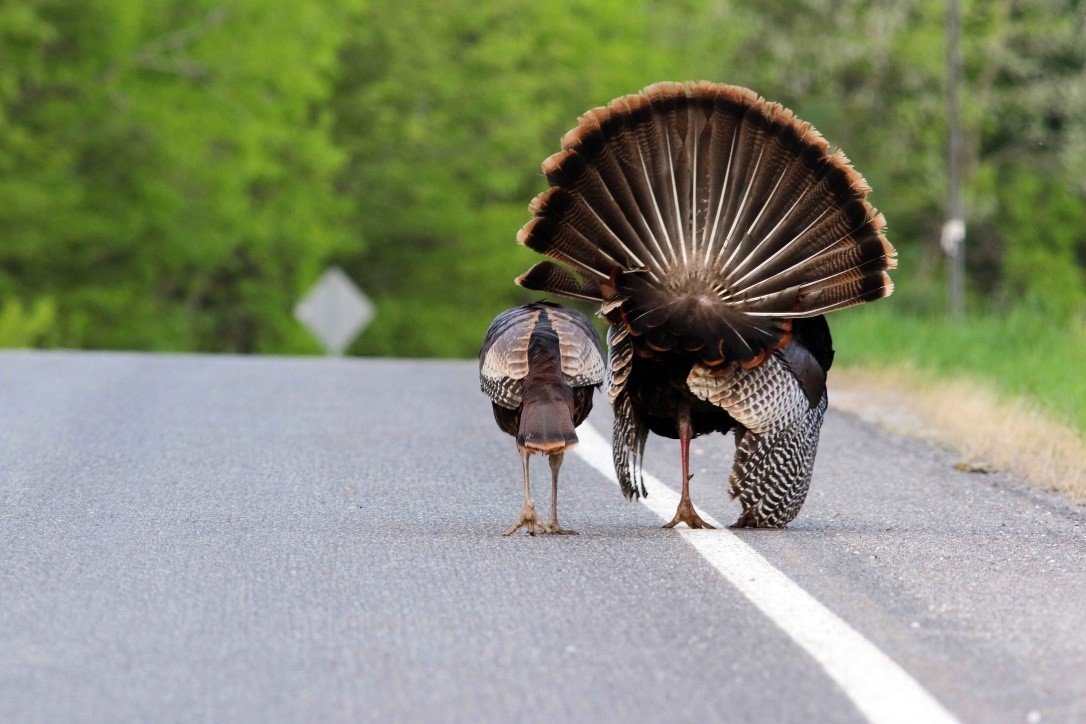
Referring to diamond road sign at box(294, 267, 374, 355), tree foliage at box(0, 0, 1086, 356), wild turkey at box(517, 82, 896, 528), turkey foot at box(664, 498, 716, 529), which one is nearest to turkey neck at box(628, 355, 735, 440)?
wild turkey at box(517, 82, 896, 528)

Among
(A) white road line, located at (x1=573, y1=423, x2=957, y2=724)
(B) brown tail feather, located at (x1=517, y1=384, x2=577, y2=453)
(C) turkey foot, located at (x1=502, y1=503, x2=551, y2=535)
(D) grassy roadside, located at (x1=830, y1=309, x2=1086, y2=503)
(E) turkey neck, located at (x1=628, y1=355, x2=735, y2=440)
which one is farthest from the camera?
(D) grassy roadside, located at (x1=830, y1=309, x2=1086, y2=503)

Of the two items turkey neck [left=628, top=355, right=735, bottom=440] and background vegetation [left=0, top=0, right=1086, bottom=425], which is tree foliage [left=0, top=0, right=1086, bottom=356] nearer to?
background vegetation [left=0, top=0, right=1086, bottom=425]

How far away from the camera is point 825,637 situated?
5.10 meters

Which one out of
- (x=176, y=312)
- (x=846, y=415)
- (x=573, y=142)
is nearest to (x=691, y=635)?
(x=573, y=142)

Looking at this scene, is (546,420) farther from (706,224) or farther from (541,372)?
(706,224)

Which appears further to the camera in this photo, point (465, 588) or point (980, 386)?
point (980, 386)

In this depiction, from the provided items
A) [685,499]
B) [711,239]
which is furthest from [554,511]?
[711,239]

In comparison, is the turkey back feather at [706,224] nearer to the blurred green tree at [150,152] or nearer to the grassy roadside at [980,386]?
the grassy roadside at [980,386]

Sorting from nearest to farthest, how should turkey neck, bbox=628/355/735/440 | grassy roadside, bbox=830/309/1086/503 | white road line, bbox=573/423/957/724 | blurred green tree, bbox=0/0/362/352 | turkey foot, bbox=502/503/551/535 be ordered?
white road line, bbox=573/423/957/724, turkey neck, bbox=628/355/735/440, turkey foot, bbox=502/503/551/535, grassy roadside, bbox=830/309/1086/503, blurred green tree, bbox=0/0/362/352

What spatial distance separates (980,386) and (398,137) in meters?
36.1

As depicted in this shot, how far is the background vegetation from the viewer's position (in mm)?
36469

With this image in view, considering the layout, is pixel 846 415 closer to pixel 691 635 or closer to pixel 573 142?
pixel 573 142

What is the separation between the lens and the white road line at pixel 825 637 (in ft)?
14.4

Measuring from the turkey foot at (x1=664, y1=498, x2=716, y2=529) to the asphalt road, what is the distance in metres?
0.10
